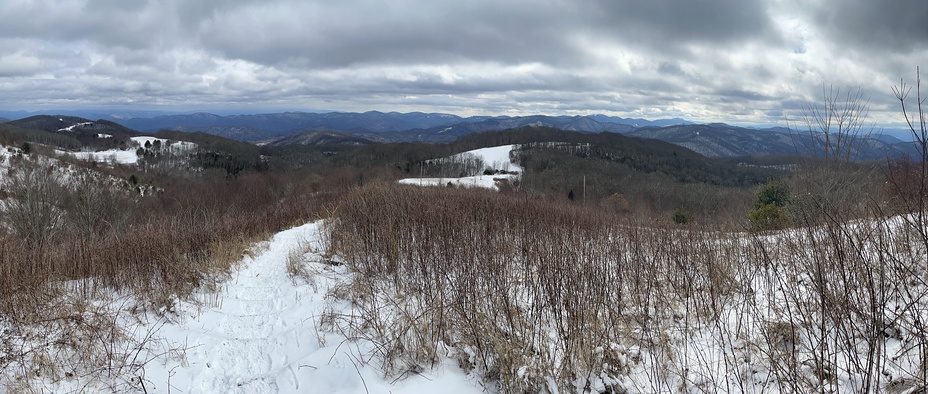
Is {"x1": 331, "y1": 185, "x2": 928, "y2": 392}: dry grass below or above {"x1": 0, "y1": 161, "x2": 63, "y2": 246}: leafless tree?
above

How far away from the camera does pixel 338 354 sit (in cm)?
366

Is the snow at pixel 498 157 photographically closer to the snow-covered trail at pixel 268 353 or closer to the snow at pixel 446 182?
the snow at pixel 446 182

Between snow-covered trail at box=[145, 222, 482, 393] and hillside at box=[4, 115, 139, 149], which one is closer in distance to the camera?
snow-covered trail at box=[145, 222, 482, 393]

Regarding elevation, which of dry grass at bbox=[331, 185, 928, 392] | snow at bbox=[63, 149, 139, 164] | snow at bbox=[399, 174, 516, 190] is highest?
dry grass at bbox=[331, 185, 928, 392]

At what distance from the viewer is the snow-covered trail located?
3273 millimetres

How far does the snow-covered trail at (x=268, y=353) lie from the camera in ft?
10.7

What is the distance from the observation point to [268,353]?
157 inches

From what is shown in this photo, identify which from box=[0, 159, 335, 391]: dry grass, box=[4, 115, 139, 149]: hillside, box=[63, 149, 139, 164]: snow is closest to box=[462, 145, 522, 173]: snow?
box=[63, 149, 139, 164]: snow

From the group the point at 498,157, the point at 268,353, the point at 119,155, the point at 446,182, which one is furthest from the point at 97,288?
the point at 119,155

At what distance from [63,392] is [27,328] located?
1.14m

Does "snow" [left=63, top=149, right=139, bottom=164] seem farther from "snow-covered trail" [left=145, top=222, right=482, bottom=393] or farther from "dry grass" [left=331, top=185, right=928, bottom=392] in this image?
"dry grass" [left=331, top=185, right=928, bottom=392]

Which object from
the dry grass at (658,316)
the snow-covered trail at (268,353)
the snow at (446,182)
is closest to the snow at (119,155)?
the snow at (446,182)

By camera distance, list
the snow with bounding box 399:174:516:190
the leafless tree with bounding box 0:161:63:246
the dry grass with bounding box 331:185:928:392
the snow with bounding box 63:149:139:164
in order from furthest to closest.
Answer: the snow with bounding box 63:149:139:164 < the leafless tree with bounding box 0:161:63:246 < the snow with bounding box 399:174:516:190 < the dry grass with bounding box 331:185:928:392

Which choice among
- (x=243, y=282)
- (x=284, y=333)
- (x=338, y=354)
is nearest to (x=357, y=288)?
(x=284, y=333)
